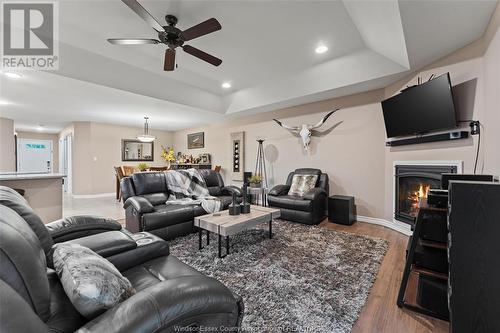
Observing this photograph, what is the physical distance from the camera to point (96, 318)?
74 cm

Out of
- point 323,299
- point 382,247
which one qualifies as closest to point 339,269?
point 323,299

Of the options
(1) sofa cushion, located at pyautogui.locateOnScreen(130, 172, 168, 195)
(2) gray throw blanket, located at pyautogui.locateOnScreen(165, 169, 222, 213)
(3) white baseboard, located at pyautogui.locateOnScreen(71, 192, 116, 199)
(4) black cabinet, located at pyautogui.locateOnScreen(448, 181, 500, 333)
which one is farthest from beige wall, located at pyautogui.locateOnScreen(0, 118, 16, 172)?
(4) black cabinet, located at pyautogui.locateOnScreen(448, 181, 500, 333)

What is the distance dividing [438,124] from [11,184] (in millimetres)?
5518

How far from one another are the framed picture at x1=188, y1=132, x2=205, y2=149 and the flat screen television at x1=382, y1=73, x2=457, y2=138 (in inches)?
219

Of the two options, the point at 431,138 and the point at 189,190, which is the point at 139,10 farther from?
the point at 431,138

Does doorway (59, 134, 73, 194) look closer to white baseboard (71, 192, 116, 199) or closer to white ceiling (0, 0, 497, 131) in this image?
white baseboard (71, 192, 116, 199)

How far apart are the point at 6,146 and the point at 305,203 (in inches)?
326

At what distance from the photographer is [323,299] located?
177 cm

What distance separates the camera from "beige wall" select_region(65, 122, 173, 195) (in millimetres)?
6754

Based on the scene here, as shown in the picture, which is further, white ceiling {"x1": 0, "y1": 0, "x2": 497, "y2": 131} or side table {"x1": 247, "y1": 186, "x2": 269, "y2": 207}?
side table {"x1": 247, "y1": 186, "x2": 269, "y2": 207}

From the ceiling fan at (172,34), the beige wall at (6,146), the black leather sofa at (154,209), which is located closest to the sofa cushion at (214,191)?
the black leather sofa at (154,209)

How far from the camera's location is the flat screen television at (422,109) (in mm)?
2523

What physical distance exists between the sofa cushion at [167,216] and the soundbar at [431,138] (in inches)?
134

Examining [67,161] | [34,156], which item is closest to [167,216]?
[67,161]
